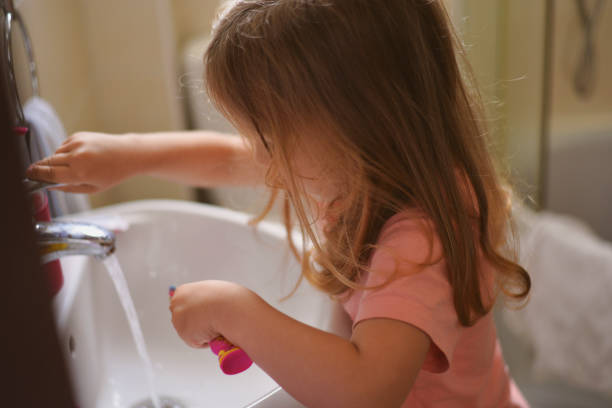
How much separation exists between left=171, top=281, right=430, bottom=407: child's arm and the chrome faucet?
3.6 inches

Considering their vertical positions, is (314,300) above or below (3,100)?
below

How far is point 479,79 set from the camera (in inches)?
29.3

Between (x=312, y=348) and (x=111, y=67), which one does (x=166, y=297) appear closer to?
(x=312, y=348)

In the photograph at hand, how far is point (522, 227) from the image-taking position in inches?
46.3

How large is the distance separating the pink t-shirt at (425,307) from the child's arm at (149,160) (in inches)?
8.0

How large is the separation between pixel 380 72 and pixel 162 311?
1.12 ft

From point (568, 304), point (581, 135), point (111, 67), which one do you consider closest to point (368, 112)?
point (111, 67)

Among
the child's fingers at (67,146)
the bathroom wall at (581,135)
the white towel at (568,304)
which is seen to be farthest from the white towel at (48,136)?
the bathroom wall at (581,135)

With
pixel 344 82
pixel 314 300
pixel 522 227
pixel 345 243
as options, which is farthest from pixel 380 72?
pixel 522 227

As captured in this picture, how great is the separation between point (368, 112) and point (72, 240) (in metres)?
0.26

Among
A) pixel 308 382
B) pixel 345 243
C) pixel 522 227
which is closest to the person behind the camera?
pixel 308 382

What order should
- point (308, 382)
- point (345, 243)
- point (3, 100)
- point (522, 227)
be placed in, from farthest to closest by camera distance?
point (522, 227)
point (345, 243)
point (308, 382)
point (3, 100)

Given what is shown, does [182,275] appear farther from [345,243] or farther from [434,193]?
[434,193]

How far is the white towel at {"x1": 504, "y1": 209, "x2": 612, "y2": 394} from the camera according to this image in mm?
1135
